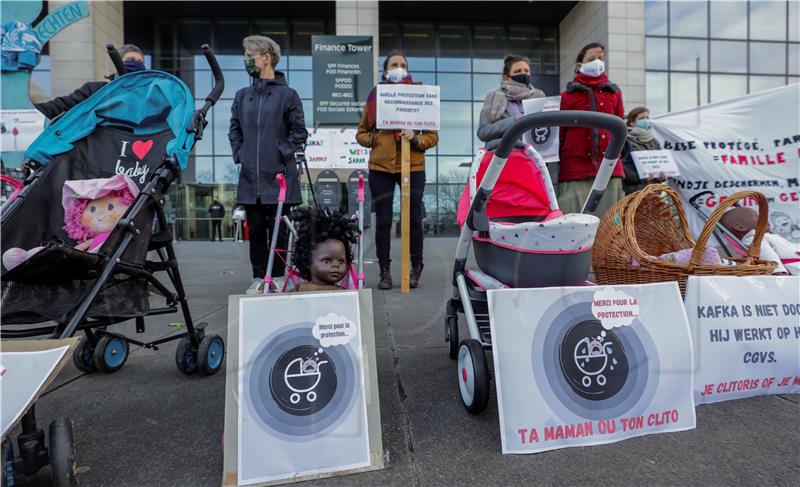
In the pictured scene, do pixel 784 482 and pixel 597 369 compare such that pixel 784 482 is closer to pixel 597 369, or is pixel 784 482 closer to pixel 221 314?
pixel 597 369

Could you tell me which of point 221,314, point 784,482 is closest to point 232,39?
point 221,314

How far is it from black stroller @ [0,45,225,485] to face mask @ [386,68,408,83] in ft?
6.78

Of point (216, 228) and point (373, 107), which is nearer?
point (373, 107)

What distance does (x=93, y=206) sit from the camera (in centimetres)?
188

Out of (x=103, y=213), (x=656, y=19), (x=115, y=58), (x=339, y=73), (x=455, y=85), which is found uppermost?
(x=656, y=19)

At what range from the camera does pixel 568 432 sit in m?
1.38

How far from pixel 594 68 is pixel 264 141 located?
8.32 feet

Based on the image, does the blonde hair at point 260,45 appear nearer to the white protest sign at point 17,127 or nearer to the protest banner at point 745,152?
the protest banner at point 745,152

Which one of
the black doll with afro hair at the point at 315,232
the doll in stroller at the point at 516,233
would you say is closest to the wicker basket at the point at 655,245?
the doll in stroller at the point at 516,233

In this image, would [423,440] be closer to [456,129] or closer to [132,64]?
[132,64]

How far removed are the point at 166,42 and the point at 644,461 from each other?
20257mm

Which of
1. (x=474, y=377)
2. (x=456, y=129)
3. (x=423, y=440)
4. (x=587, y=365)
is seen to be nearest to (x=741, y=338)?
(x=587, y=365)

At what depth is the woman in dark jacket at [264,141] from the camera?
3262 millimetres

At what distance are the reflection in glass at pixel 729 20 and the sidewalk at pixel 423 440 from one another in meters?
17.9
